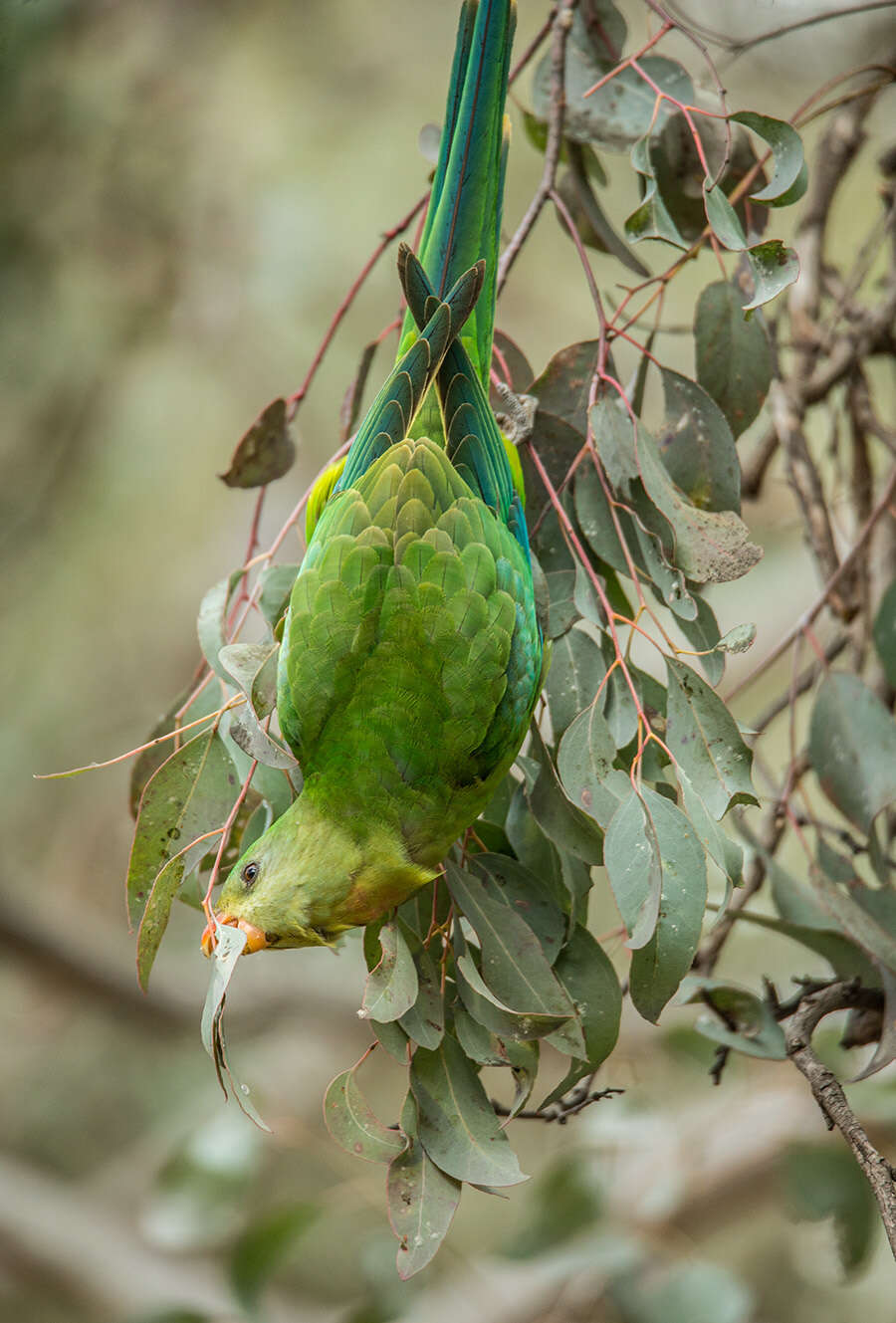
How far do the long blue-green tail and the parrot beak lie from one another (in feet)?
2.83

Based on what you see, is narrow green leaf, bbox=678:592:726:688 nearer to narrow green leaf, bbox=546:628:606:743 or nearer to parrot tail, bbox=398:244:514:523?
narrow green leaf, bbox=546:628:606:743

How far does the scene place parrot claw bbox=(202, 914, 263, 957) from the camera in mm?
1350

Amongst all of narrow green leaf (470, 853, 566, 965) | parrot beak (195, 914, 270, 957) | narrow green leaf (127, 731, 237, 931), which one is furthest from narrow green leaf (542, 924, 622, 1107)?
narrow green leaf (127, 731, 237, 931)

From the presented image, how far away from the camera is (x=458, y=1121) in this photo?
4.30 ft

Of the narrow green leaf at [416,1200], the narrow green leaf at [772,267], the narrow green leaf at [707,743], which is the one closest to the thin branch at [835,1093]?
the narrow green leaf at [707,743]

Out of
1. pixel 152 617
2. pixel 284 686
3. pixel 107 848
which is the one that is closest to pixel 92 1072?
pixel 107 848

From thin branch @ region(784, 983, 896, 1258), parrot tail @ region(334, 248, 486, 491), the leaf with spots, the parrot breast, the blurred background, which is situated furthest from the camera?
the blurred background

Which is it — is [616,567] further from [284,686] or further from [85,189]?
[85,189]

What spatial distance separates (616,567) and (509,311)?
337 centimetres

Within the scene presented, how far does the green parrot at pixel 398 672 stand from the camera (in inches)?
54.7

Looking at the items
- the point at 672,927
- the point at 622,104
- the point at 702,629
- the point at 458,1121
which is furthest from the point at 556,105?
the point at 458,1121

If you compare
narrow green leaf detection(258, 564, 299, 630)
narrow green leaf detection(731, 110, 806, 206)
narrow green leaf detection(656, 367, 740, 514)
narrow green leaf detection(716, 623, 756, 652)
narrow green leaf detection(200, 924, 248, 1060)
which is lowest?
narrow green leaf detection(200, 924, 248, 1060)

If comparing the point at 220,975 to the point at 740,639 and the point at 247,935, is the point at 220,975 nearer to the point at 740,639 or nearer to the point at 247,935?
the point at 247,935

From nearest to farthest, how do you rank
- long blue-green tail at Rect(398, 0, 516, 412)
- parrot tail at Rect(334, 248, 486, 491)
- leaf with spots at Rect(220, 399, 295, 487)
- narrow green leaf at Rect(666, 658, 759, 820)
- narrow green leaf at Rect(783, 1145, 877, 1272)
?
narrow green leaf at Rect(666, 658, 759, 820), parrot tail at Rect(334, 248, 486, 491), long blue-green tail at Rect(398, 0, 516, 412), leaf with spots at Rect(220, 399, 295, 487), narrow green leaf at Rect(783, 1145, 877, 1272)
